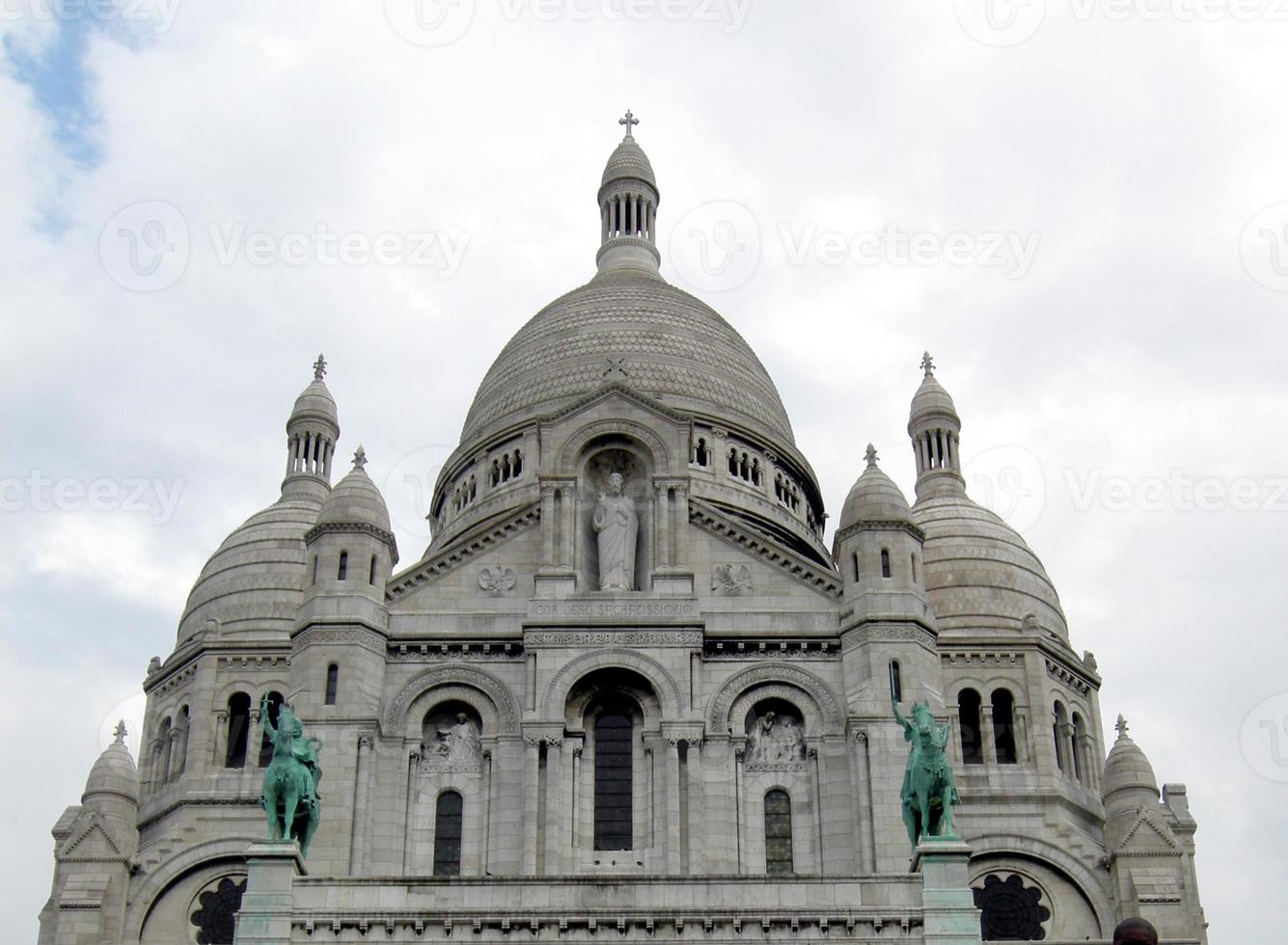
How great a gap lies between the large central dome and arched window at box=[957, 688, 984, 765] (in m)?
10.9

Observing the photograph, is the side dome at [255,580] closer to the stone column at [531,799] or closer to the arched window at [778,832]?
the stone column at [531,799]

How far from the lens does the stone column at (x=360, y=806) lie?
39406 mm

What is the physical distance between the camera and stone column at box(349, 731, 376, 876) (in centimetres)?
3941

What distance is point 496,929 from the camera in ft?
112

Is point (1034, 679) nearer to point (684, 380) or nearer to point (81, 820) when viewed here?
point (684, 380)

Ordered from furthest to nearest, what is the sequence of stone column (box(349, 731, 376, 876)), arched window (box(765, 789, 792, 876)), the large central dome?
the large central dome < arched window (box(765, 789, 792, 876)) < stone column (box(349, 731, 376, 876))

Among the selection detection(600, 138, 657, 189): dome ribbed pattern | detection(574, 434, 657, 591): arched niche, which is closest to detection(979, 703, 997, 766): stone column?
detection(574, 434, 657, 591): arched niche

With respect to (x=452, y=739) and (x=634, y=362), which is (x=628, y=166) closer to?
(x=634, y=362)

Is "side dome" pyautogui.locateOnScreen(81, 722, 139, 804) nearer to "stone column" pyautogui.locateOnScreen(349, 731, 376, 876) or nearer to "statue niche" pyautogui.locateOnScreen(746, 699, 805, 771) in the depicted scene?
"stone column" pyautogui.locateOnScreen(349, 731, 376, 876)

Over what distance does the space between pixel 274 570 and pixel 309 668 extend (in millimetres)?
15718

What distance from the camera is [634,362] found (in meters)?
60.8

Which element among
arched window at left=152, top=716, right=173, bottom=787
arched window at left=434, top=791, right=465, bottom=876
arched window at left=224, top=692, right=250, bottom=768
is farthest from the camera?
arched window at left=152, top=716, right=173, bottom=787

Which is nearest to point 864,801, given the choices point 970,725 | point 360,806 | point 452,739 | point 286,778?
point 452,739

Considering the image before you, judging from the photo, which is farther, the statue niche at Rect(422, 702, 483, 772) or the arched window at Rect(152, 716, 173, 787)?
the arched window at Rect(152, 716, 173, 787)
